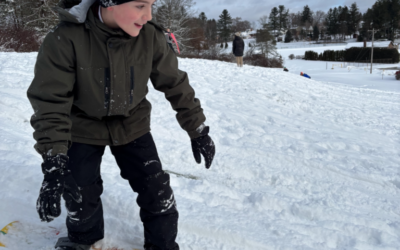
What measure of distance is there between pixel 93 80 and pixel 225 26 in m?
77.4

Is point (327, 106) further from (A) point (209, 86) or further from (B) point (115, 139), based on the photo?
(B) point (115, 139)

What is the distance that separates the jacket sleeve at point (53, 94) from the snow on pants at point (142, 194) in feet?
1.06

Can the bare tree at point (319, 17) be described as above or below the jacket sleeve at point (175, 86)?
above

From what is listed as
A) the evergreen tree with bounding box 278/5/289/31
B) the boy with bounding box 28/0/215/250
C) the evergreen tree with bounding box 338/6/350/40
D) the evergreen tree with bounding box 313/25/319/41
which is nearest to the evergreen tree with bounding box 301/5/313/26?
the evergreen tree with bounding box 278/5/289/31

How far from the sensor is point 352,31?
79.1 metres

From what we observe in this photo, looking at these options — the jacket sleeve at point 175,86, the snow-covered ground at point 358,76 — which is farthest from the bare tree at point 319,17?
the jacket sleeve at point 175,86

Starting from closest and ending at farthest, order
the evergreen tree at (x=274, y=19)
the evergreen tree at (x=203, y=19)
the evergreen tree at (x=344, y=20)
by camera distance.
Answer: the evergreen tree at (x=203, y=19) → the evergreen tree at (x=344, y=20) → the evergreen tree at (x=274, y=19)

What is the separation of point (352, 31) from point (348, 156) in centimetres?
8718

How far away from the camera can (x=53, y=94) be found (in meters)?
1.39

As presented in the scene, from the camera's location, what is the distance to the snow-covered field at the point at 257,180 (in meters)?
2.17

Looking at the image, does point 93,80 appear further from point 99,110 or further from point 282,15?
point 282,15

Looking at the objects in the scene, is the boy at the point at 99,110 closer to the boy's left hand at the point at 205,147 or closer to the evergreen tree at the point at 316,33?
the boy's left hand at the point at 205,147

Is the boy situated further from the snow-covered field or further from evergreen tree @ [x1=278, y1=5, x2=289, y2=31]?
evergreen tree @ [x1=278, y1=5, x2=289, y2=31]

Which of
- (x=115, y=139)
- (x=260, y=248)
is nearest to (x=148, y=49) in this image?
(x=115, y=139)
